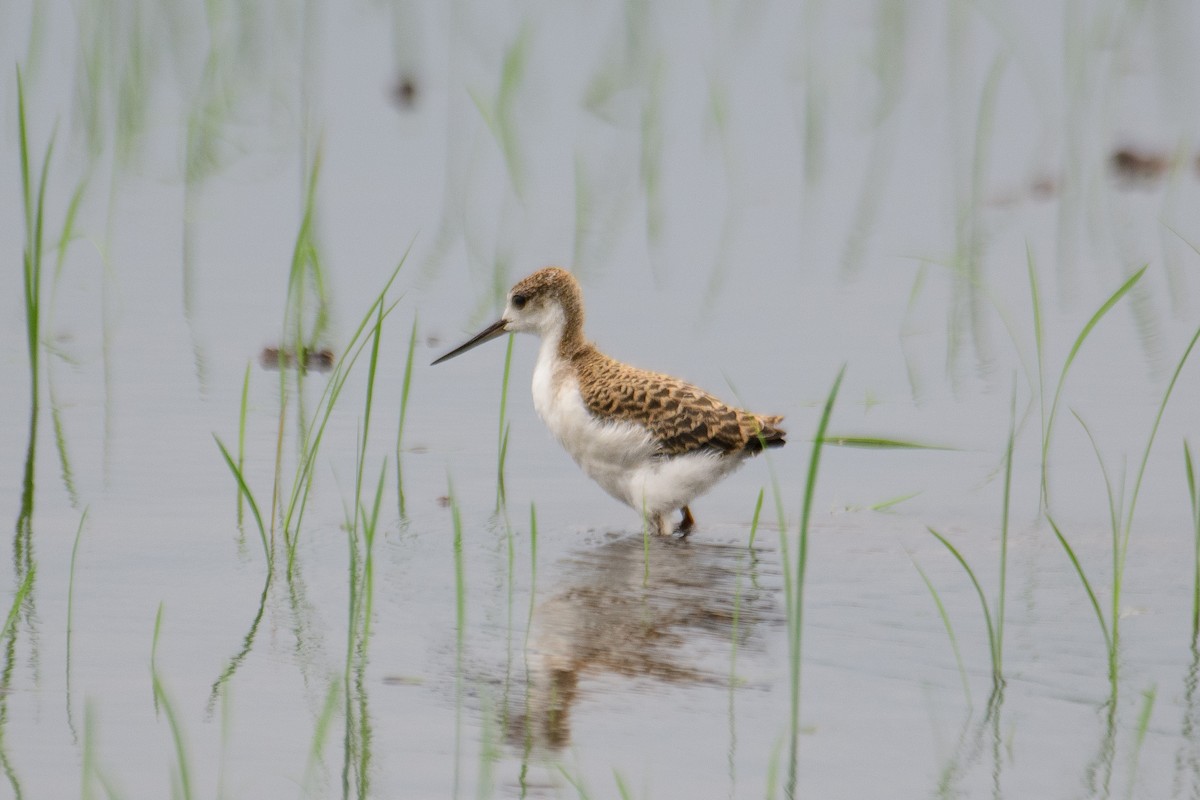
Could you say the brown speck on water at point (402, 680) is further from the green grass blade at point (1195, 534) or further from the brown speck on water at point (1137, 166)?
the brown speck on water at point (1137, 166)

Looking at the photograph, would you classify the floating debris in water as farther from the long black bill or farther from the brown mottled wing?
the brown mottled wing

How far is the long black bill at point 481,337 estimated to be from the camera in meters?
8.88

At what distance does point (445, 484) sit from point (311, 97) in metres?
4.37

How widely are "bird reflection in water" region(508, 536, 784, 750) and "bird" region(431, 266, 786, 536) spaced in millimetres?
227

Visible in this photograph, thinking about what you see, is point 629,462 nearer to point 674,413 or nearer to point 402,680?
point 674,413

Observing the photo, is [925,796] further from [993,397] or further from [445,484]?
[993,397]

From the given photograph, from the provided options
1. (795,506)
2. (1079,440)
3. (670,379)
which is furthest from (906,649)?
(1079,440)

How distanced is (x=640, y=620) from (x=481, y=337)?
2709mm

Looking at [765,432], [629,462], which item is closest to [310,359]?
[629,462]

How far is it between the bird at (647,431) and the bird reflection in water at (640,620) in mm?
227

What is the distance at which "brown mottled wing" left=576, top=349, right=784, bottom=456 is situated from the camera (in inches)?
303

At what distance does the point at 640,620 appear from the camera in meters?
6.58

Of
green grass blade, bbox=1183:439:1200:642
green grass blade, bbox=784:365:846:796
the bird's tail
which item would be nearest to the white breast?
the bird's tail

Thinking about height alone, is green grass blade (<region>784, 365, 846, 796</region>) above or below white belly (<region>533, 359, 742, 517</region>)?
below
